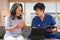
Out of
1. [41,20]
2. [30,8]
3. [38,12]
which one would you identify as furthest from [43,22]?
[30,8]

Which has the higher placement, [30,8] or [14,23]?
[30,8]

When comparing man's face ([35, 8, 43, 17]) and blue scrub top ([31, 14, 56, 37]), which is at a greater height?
man's face ([35, 8, 43, 17])

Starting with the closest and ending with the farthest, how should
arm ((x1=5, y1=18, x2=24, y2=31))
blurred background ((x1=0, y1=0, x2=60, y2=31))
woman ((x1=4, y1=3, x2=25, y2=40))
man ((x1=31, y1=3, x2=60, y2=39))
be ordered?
arm ((x1=5, y1=18, x2=24, y2=31)) → woman ((x1=4, y1=3, x2=25, y2=40)) → man ((x1=31, y1=3, x2=60, y2=39)) → blurred background ((x1=0, y1=0, x2=60, y2=31))

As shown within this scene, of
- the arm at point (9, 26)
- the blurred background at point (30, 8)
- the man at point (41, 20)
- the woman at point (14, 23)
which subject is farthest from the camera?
the blurred background at point (30, 8)

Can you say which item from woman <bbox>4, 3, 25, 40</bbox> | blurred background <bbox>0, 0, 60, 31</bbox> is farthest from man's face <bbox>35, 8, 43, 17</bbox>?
blurred background <bbox>0, 0, 60, 31</bbox>

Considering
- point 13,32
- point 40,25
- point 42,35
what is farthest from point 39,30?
point 13,32

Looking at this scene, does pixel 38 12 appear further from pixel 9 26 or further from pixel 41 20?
pixel 9 26

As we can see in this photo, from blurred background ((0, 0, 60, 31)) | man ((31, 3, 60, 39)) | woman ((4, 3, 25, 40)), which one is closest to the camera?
woman ((4, 3, 25, 40))

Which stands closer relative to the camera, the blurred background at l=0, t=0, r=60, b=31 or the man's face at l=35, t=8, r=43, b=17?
the man's face at l=35, t=8, r=43, b=17

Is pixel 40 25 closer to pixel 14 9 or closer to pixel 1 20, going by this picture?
pixel 14 9

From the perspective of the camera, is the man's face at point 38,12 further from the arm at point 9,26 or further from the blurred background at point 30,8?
the blurred background at point 30,8

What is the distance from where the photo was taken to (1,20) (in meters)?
5.90

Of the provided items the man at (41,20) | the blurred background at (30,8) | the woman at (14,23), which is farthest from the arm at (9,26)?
the blurred background at (30,8)

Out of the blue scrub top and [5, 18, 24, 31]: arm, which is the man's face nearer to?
the blue scrub top
